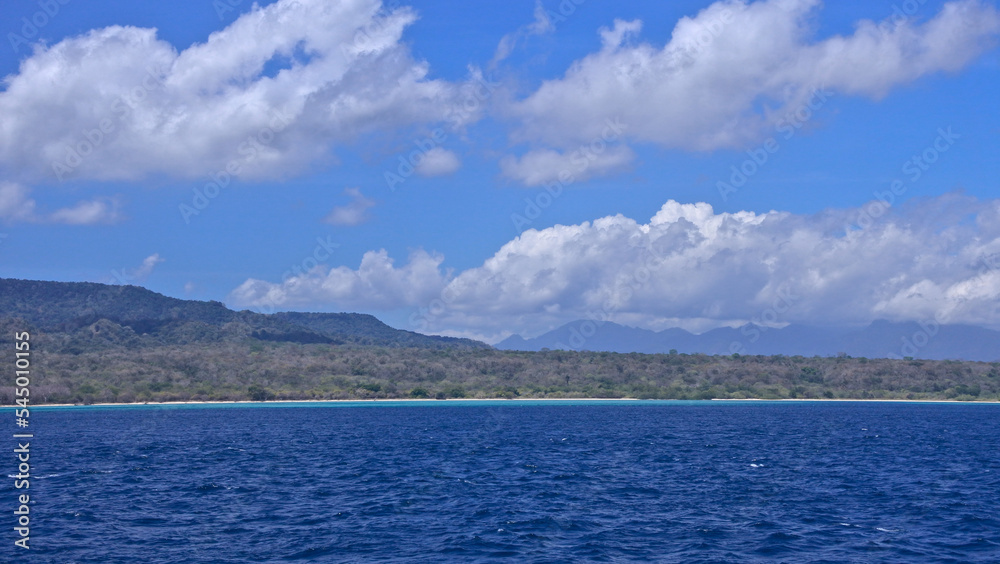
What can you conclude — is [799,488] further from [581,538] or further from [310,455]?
[310,455]

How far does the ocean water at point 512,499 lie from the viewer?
3259cm

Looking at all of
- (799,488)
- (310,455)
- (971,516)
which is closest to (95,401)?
(310,455)

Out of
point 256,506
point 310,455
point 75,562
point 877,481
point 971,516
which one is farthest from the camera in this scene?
point 310,455

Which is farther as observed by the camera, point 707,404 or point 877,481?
point 707,404

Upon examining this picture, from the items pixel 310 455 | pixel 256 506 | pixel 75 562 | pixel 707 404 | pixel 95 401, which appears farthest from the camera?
pixel 707 404

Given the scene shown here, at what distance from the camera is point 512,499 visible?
43.8 meters

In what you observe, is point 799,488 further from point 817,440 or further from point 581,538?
point 817,440

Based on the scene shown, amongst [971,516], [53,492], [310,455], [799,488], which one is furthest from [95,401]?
[971,516]

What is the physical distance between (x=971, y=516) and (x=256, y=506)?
35.6 m

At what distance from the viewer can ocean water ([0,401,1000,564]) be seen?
107 ft

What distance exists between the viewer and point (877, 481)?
164ft

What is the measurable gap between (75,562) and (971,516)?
39918mm

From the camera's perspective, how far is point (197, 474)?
5416 centimetres

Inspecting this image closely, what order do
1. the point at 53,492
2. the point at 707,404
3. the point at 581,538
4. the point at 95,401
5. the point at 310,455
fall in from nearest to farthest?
the point at 581,538 < the point at 53,492 < the point at 310,455 < the point at 95,401 < the point at 707,404
